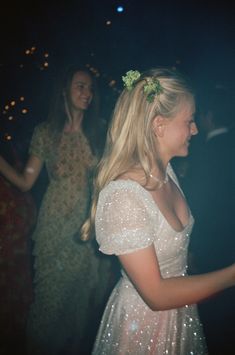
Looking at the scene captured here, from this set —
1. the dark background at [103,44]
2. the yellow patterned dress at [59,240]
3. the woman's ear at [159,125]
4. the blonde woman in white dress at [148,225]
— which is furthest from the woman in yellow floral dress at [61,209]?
the woman's ear at [159,125]

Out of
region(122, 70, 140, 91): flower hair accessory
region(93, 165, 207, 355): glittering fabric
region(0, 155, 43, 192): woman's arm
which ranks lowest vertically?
region(93, 165, 207, 355): glittering fabric

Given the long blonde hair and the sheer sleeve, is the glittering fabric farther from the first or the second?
the long blonde hair

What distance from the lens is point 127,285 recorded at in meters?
1.62

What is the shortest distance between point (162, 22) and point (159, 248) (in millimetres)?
4266

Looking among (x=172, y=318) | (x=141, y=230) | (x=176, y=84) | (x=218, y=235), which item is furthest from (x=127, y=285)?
(x=218, y=235)

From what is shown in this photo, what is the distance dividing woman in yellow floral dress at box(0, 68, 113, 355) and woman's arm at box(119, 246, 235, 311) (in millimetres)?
1709

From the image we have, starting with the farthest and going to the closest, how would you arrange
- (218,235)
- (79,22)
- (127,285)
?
(79,22) < (218,235) < (127,285)

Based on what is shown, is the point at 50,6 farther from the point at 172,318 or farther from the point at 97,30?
the point at 172,318

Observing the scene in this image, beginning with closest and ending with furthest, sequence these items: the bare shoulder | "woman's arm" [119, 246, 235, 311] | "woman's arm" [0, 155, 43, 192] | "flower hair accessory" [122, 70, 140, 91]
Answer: "woman's arm" [119, 246, 235, 311], the bare shoulder, "flower hair accessory" [122, 70, 140, 91], "woman's arm" [0, 155, 43, 192]

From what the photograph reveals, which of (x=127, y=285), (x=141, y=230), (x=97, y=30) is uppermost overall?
(x=97, y=30)

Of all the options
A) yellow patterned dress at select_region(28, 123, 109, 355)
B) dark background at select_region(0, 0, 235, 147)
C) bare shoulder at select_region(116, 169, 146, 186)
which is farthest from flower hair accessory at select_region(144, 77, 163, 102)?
dark background at select_region(0, 0, 235, 147)

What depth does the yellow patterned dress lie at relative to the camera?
296cm

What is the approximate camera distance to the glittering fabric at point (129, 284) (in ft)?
4.39

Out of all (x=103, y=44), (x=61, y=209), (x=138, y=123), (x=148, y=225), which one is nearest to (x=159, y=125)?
(x=138, y=123)
